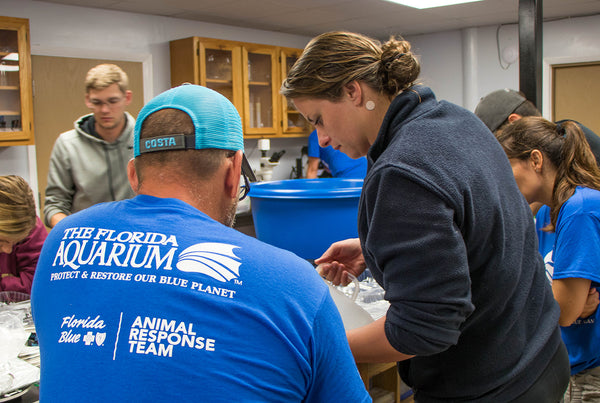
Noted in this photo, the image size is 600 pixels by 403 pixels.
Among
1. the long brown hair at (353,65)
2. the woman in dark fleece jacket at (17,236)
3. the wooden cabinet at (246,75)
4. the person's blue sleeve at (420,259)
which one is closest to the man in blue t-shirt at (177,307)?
the person's blue sleeve at (420,259)

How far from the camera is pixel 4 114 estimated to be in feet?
10.8

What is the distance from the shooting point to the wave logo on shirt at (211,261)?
0.64 meters

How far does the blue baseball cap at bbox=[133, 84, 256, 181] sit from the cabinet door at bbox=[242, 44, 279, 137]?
3793mm

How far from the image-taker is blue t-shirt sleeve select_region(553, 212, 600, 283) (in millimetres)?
1333

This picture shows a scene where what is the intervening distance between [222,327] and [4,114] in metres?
3.27

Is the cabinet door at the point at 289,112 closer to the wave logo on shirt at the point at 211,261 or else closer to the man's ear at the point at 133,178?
the man's ear at the point at 133,178

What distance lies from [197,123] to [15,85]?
3115mm

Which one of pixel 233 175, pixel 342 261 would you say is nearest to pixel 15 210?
pixel 342 261

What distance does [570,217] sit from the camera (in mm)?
1366

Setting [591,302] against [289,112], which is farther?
[289,112]

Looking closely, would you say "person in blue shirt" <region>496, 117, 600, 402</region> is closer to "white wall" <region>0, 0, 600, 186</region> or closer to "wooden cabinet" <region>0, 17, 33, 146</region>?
"white wall" <region>0, 0, 600, 186</region>

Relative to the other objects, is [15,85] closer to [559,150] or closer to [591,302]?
[559,150]

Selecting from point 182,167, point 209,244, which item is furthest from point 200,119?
point 209,244

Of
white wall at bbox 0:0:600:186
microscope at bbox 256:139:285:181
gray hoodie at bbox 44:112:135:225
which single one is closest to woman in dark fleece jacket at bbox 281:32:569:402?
gray hoodie at bbox 44:112:135:225
